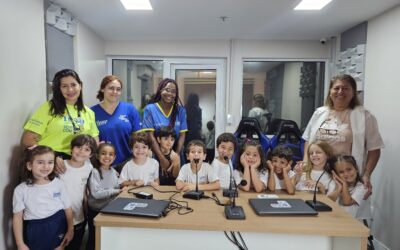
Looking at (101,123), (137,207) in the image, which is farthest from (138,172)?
(137,207)

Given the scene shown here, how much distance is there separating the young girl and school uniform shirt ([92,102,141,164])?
5.66 ft

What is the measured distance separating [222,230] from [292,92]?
3484mm

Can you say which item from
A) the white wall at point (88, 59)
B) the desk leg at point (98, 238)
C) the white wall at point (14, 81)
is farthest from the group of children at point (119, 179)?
the white wall at point (88, 59)

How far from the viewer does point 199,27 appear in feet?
11.8

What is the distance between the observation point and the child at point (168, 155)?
2.54 meters

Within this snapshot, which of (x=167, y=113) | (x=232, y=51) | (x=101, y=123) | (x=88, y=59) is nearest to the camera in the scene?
(x=101, y=123)

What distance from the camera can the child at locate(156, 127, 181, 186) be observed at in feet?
8.34

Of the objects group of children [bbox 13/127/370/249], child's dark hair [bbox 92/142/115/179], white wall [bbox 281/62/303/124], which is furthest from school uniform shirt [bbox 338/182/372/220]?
white wall [bbox 281/62/303/124]

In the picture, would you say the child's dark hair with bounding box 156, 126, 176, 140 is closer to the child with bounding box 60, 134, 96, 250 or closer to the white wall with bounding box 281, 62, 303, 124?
the child with bounding box 60, 134, 96, 250

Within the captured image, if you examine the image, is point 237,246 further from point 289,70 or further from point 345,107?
point 289,70

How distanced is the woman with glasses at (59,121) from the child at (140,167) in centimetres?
41

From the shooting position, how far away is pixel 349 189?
2.19m

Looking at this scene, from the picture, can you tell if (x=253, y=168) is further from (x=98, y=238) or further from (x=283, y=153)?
(x=98, y=238)

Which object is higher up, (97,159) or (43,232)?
(97,159)
